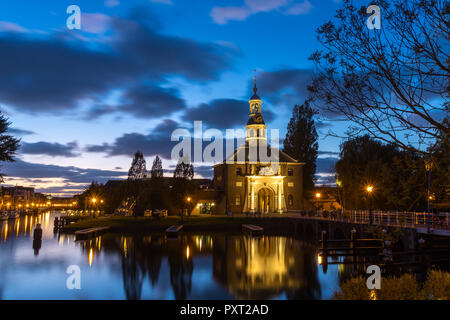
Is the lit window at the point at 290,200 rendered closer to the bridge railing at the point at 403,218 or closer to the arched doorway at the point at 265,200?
the arched doorway at the point at 265,200

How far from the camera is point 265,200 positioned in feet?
199

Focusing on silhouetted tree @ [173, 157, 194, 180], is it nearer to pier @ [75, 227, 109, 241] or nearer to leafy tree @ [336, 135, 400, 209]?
pier @ [75, 227, 109, 241]

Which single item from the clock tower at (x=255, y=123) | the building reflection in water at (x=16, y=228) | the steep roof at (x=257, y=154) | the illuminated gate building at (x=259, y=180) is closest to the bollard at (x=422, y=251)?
the illuminated gate building at (x=259, y=180)

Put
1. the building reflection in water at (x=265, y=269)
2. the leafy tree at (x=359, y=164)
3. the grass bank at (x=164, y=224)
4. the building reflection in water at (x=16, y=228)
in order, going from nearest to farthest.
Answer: the building reflection in water at (x=265, y=269)
the leafy tree at (x=359, y=164)
the building reflection in water at (x=16, y=228)
the grass bank at (x=164, y=224)

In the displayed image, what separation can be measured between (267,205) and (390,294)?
50.8 meters

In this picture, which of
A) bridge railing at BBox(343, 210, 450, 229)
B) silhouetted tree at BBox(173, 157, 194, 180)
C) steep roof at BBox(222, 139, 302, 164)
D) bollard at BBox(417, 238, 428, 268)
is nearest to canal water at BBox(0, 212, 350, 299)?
bollard at BBox(417, 238, 428, 268)

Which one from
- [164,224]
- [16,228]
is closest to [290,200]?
[164,224]

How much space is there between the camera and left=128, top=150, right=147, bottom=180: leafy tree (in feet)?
203

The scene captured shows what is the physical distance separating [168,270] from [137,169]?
3986 cm

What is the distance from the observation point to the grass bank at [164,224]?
4797cm

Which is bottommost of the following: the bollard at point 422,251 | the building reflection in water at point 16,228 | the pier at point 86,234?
the building reflection in water at point 16,228

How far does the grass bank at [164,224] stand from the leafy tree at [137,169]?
1193 cm

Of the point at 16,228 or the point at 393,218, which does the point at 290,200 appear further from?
the point at 16,228
